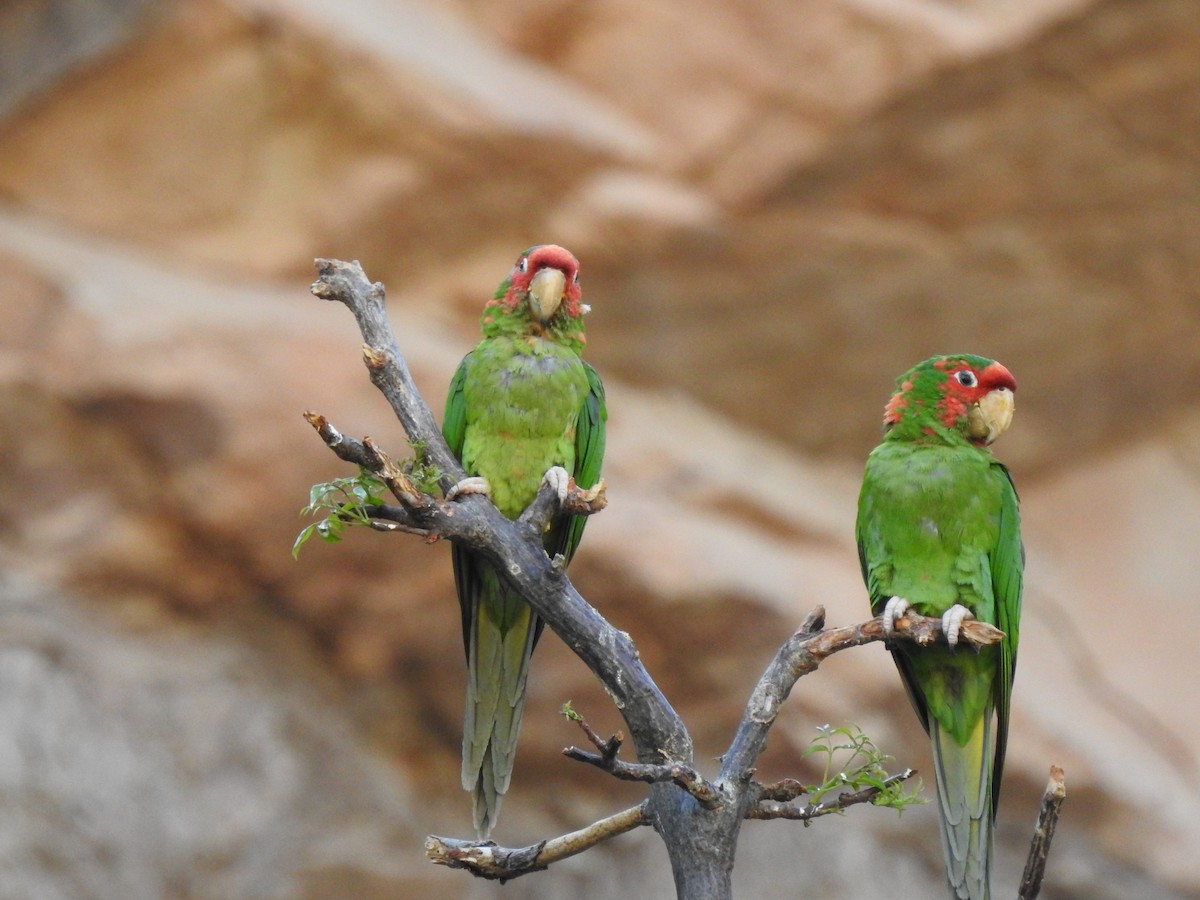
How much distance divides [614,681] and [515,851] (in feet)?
1.70

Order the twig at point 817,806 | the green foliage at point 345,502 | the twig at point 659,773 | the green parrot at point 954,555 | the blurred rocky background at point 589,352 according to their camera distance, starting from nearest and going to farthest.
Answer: the twig at point 659,773 → the twig at point 817,806 → the green foliage at point 345,502 → the green parrot at point 954,555 → the blurred rocky background at point 589,352

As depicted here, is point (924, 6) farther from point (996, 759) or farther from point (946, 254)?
point (996, 759)

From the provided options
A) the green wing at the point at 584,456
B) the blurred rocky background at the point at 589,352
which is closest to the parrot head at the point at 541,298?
the green wing at the point at 584,456

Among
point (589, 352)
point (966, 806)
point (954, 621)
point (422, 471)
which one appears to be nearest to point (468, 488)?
point (422, 471)

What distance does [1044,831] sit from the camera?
3156 millimetres

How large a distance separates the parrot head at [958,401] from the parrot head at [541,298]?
3.77 ft

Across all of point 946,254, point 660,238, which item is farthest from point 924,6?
point 660,238

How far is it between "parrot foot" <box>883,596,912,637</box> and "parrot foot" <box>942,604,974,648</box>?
4.8 inches

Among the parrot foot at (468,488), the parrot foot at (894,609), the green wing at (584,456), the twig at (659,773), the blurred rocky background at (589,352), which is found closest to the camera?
the twig at (659,773)

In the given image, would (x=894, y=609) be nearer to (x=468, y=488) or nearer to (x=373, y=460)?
(x=468, y=488)

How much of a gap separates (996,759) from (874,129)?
5338mm

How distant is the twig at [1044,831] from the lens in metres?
3.13

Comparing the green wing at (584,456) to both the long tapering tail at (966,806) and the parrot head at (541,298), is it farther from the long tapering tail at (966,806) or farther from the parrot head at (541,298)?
the long tapering tail at (966,806)

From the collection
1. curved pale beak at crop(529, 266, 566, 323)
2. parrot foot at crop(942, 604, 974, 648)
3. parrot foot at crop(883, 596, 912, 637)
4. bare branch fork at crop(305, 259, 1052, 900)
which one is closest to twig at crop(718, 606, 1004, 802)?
bare branch fork at crop(305, 259, 1052, 900)
